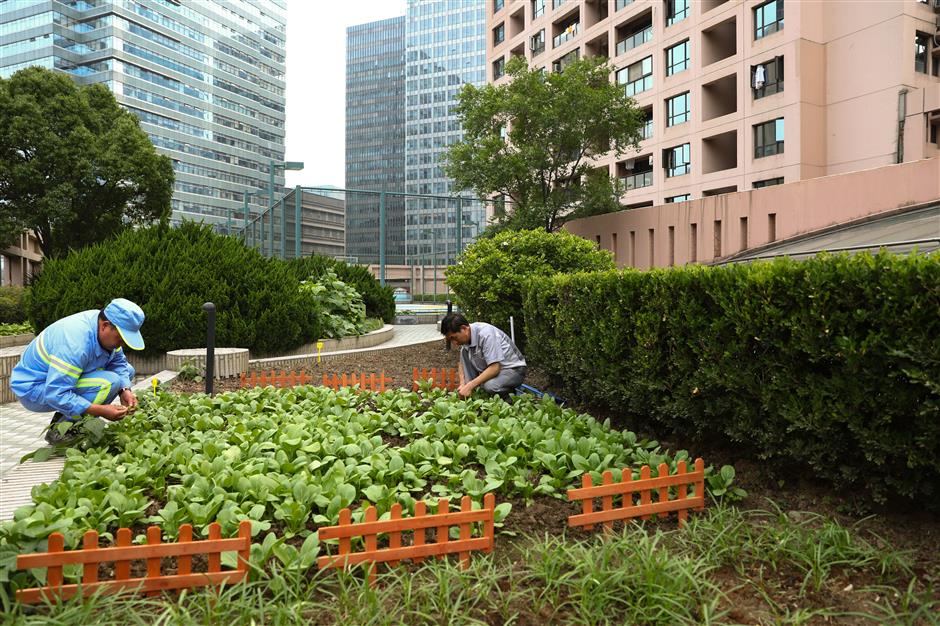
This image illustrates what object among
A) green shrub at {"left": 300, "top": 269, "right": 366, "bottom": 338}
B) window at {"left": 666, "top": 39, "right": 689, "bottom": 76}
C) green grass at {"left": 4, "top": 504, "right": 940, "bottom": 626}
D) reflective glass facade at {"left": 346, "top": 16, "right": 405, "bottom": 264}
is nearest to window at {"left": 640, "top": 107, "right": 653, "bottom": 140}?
window at {"left": 666, "top": 39, "right": 689, "bottom": 76}

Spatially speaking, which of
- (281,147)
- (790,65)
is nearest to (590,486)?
(790,65)

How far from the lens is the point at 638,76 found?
32.2 metres

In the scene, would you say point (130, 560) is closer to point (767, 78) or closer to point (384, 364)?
point (384, 364)

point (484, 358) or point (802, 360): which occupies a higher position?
point (802, 360)

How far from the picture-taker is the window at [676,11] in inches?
1158

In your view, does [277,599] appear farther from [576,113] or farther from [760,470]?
[576,113]

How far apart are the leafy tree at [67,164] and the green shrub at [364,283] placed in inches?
863

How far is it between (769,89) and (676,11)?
22.4ft

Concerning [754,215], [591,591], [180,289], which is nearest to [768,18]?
[754,215]

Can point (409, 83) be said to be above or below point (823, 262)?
above

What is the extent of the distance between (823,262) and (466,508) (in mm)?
2499

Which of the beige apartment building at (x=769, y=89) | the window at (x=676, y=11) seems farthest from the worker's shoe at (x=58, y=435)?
the window at (x=676, y=11)

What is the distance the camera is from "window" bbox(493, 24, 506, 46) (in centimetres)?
4316

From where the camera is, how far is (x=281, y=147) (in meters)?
136
